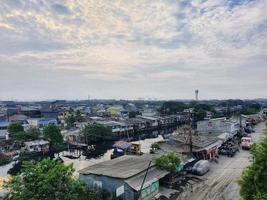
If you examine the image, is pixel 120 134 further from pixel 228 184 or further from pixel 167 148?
pixel 228 184

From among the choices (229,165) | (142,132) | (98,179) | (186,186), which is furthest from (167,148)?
(142,132)

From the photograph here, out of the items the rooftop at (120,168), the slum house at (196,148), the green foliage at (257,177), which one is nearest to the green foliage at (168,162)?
the rooftop at (120,168)

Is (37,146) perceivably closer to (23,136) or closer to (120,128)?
(23,136)

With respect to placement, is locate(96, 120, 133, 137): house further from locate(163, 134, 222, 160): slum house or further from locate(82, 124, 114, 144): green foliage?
locate(163, 134, 222, 160): slum house

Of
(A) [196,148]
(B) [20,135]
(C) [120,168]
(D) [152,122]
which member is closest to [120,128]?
(D) [152,122]

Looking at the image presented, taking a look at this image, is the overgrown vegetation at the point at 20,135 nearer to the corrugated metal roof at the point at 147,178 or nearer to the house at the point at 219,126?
the corrugated metal roof at the point at 147,178

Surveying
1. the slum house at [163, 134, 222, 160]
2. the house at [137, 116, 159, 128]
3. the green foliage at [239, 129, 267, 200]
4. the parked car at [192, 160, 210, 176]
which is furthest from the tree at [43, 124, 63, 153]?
the green foliage at [239, 129, 267, 200]
